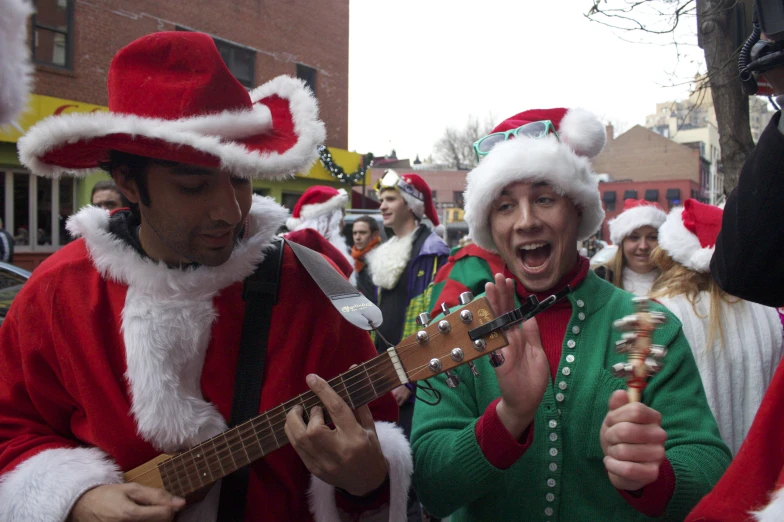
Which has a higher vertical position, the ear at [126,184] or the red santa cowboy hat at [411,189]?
the red santa cowboy hat at [411,189]

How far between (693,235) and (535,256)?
181 cm

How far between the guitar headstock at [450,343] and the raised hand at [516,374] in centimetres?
13

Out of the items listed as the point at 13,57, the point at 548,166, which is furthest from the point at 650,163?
the point at 13,57

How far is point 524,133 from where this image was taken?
7.48ft

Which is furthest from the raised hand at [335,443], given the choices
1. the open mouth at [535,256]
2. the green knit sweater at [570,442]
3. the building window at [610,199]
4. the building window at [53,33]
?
the building window at [610,199]

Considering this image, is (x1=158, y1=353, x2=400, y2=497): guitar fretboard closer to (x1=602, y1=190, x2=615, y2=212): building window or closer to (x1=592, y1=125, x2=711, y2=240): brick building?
(x1=602, y1=190, x2=615, y2=212): building window

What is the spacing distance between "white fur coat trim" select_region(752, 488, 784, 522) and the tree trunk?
10.7 ft

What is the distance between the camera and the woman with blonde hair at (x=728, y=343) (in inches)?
114

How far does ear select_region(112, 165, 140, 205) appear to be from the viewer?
190cm

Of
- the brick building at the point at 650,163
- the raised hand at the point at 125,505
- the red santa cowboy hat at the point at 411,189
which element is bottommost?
the raised hand at the point at 125,505

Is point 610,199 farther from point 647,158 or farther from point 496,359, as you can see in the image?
point 496,359

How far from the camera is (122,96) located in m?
1.78

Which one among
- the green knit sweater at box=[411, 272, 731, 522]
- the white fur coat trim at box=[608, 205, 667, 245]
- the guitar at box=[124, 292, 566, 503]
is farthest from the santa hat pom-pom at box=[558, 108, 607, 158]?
the white fur coat trim at box=[608, 205, 667, 245]

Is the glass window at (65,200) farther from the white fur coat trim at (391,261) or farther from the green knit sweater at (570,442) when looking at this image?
the green knit sweater at (570,442)
